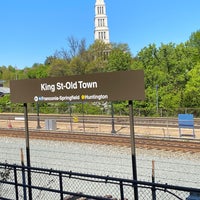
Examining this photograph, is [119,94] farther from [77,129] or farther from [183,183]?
[77,129]

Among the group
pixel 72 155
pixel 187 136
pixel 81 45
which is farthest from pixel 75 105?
pixel 81 45

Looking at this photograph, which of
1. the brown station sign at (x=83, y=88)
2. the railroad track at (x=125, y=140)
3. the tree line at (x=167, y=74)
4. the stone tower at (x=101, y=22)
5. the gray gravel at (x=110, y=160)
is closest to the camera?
the brown station sign at (x=83, y=88)

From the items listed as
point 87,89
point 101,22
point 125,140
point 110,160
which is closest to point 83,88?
point 87,89

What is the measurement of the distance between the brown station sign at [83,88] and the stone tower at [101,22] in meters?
160

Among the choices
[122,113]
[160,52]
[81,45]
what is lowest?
[122,113]

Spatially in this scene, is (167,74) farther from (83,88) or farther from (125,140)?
(83,88)

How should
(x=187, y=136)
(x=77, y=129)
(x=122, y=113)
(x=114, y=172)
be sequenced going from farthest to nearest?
(x=122, y=113) → (x=77, y=129) → (x=187, y=136) → (x=114, y=172)

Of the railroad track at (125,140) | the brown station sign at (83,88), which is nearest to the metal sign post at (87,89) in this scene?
the brown station sign at (83,88)

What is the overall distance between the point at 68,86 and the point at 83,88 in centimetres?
48

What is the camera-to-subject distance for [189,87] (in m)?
36.0

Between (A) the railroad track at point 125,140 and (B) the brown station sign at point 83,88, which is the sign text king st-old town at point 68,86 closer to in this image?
(B) the brown station sign at point 83,88

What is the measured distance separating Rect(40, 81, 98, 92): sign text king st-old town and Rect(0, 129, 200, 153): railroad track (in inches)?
430

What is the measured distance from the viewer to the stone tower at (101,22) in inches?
6585

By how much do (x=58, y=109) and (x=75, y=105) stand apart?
2.54 metres
